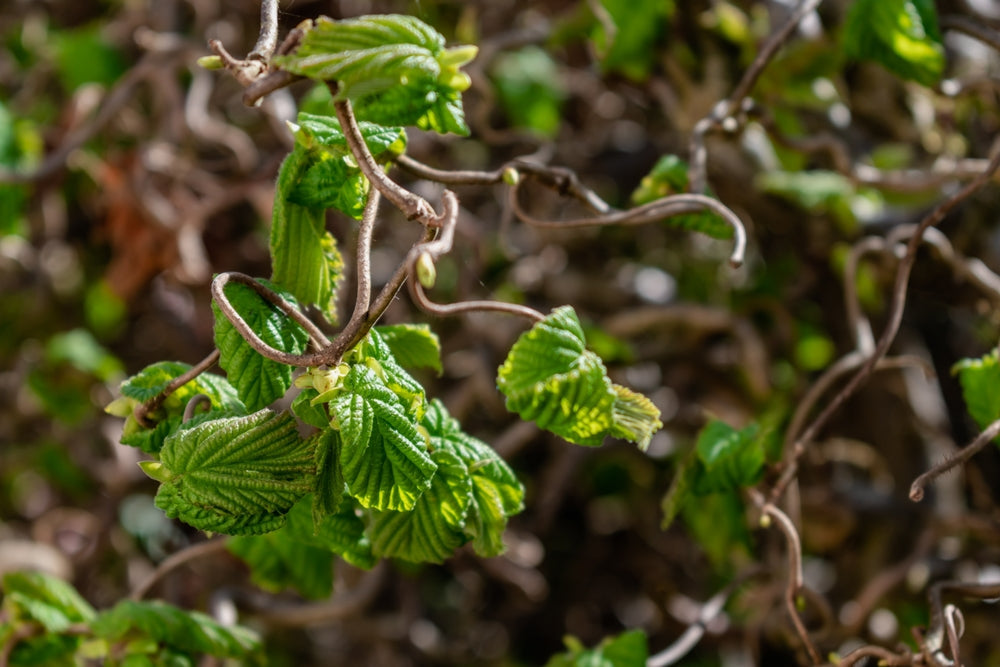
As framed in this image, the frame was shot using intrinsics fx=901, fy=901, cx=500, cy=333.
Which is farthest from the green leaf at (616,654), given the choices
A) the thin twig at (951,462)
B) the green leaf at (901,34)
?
the green leaf at (901,34)

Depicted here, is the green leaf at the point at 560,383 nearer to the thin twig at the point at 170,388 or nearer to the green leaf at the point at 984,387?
the thin twig at the point at 170,388

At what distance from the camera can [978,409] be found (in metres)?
0.74

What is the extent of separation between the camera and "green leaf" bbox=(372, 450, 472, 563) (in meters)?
0.60

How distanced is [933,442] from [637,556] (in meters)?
0.48

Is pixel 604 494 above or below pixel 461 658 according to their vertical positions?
above

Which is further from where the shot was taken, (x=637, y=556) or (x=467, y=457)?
(x=637, y=556)

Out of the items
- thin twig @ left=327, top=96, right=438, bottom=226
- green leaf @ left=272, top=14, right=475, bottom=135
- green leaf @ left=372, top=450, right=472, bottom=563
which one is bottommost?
green leaf @ left=372, top=450, right=472, bottom=563

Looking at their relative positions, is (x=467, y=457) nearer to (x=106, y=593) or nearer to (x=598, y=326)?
(x=598, y=326)

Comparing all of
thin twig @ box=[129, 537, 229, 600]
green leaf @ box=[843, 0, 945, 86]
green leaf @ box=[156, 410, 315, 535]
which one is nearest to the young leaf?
green leaf @ box=[156, 410, 315, 535]

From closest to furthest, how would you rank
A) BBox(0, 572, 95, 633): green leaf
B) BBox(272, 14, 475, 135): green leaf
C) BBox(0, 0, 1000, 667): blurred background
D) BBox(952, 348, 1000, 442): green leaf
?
BBox(272, 14, 475, 135): green leaf, BBox(952, 348, 1000, 442): green leaf, BBox(0, 572, 95, 633): green leaf, BBox(0, 0, 1000, 667): blurred background

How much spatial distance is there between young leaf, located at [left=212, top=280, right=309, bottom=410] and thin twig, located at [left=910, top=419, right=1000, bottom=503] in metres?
0.44

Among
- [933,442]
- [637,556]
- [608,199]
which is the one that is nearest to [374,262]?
[608,199]

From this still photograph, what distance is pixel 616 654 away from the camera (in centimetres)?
78

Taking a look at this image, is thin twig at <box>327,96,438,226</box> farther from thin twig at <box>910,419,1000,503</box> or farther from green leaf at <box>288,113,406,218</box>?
thin twig at <box>910,419,1000,503</box>
